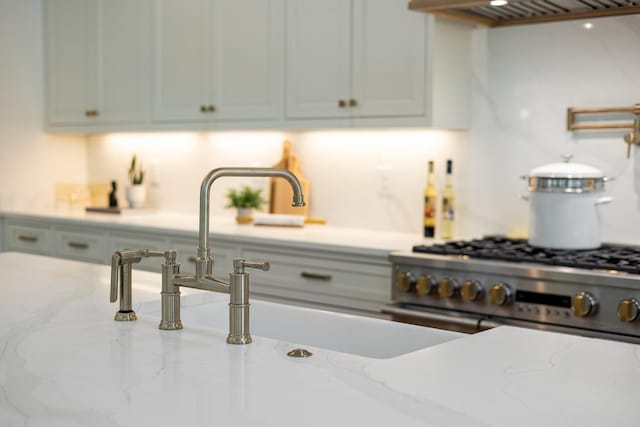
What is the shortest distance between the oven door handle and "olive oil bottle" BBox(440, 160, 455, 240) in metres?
0.64

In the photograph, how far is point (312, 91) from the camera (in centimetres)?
393

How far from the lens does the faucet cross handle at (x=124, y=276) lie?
1.85 m

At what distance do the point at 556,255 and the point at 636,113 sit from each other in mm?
701

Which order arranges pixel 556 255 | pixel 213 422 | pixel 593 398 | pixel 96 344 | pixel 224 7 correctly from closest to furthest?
pixel 213 422
pixel 593 398
pixel 96 344
pixel 556 255
pixel 224 7

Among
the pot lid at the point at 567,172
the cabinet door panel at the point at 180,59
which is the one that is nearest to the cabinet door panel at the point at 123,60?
the cabinet door panel at the point at 180,59

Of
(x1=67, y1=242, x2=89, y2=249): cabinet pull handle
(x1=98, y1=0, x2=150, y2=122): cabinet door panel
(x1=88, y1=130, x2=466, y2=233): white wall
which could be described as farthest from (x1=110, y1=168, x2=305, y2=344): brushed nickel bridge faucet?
(x1=98, y1=0, x2=150, y2=122): cabinet door panel

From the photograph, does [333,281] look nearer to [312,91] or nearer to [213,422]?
[312,91]

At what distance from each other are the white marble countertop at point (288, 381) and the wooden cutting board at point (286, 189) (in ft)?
8.26

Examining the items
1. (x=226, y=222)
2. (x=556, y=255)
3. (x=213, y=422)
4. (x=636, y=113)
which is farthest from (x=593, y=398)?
(x=226, y=222)

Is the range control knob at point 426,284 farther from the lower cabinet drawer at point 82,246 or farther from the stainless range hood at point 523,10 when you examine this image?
the lower cabinet drawer at point 82,246

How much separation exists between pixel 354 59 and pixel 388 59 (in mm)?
184

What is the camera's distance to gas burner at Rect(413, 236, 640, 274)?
2.79m

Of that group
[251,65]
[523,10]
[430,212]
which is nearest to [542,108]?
[523,10]

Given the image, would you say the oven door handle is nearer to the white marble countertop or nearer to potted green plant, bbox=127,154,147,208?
the white marble countertop
